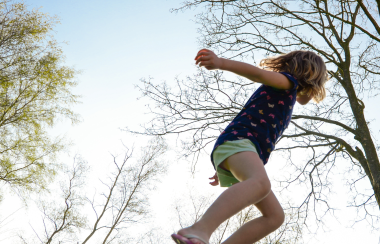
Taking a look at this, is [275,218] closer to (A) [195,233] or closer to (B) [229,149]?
(B) [229,149]

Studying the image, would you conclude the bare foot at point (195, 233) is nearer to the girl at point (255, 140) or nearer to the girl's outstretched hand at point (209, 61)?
the girl at point (255, 140)

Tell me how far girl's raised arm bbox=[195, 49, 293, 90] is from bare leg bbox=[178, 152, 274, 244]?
38cm

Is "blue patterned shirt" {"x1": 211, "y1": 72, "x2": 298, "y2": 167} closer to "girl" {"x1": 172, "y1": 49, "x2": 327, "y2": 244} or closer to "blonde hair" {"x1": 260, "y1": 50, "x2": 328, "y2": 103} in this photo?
"girl" {"x1": 172, "y1": 49, "x2": 327, "y2": 244}

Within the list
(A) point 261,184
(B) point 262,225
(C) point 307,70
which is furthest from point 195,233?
(C) point 307,70

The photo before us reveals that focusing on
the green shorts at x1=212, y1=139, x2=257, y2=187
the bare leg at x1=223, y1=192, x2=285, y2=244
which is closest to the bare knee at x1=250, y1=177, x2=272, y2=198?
the green shorts at x1=212, y1=139, x2=257, y2=187

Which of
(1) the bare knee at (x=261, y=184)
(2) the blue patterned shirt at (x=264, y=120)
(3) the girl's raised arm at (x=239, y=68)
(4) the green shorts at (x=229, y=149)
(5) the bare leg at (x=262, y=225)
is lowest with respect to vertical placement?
(5) the bare leg at (x=262, y=225)

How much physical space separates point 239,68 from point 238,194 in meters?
0.59

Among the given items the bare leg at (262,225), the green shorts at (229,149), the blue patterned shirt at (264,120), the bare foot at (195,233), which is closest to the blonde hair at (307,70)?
the blue patterned shirt at (264,120)

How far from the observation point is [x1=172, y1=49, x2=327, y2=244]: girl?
1253 mm

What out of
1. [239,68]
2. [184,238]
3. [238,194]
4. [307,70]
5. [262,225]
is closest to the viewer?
[184,238]

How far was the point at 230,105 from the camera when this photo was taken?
523 centimetres

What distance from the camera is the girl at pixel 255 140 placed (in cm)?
125

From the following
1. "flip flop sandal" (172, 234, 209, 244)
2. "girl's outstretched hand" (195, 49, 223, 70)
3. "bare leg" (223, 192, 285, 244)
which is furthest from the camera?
"bare leg" (223, 192, 285, 244)

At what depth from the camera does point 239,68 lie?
1.43 meters
